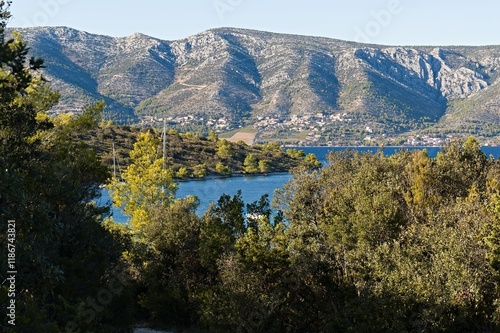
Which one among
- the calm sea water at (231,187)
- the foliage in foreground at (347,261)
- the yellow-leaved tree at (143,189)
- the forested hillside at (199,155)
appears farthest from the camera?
the forested hillside at (199,155)

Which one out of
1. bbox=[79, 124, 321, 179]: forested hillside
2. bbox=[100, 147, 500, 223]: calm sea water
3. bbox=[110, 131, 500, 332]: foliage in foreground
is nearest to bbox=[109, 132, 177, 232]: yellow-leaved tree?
bbox=[110, 131, 500, 332]: foliage in foreground

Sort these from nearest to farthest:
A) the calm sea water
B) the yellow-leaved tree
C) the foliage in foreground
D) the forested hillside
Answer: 1. the foliage in foreground
2. the yellow-leaved tree
3. the calm sea water
4. the forested hillside

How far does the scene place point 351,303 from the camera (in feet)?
77.5

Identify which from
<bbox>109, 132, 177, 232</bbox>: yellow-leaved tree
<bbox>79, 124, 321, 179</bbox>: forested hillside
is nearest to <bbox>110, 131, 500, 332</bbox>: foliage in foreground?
<bbox>109, 132, 177, 232</bbox>: yellow-leaved tree

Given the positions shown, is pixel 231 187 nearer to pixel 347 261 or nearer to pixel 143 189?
pixel 143 189

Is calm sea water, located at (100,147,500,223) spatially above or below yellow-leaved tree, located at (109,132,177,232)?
below

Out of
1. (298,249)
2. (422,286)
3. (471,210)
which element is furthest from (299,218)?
(422,286)

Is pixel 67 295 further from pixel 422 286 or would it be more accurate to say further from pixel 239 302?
pixel 422 286

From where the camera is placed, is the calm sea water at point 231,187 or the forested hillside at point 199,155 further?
the forested hillside at point 199,155

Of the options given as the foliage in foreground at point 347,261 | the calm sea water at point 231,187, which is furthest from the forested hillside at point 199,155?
the foliage in foreground at point 347,261

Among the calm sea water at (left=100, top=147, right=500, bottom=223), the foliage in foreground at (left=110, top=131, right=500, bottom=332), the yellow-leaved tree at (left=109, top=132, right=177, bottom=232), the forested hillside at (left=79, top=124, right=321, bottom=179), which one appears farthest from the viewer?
the forested hillside at (left=79, top=124, right=321, bottom=179)

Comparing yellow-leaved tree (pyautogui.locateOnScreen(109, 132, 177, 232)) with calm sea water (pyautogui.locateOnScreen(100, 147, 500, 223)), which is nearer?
yellow-leaved tree (pyautogui.locateOnScreen(109, 132, 177, 232))

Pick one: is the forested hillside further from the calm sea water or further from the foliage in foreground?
the foliage in foreground

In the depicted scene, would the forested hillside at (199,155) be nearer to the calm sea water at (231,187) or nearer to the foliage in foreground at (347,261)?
the calm sea water at (231,187)
